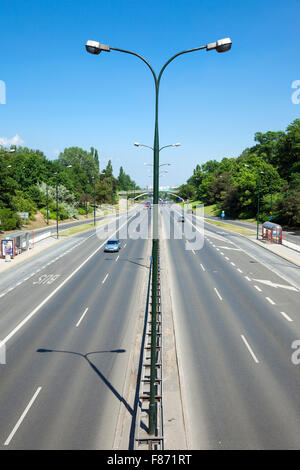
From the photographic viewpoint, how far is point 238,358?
44.7 feet

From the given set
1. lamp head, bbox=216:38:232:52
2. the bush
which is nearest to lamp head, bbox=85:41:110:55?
lamp head, bbox=216:38:232:52

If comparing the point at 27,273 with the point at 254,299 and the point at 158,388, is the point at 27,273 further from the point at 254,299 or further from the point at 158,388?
the point at 158,388

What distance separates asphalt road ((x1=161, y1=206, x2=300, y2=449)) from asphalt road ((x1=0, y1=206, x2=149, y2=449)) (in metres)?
2.54

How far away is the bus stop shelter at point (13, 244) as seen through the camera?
3512 cm

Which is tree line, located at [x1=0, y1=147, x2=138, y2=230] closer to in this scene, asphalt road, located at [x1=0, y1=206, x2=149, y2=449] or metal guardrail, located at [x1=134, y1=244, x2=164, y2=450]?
asphalt road, located at [x1=0, y1=206, x2=149, y2=449]

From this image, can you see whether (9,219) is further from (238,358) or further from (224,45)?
(224,45)

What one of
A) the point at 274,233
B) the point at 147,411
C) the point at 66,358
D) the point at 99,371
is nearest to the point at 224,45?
the point at 147,411

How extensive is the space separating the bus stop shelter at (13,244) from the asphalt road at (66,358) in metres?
10.0

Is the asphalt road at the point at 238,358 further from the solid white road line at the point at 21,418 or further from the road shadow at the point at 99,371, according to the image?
the solid white road line at the point at 21,418

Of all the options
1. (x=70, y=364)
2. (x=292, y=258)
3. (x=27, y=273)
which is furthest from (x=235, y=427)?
(x=292, y=258)

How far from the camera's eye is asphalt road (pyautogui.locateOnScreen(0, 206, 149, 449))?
9531mm

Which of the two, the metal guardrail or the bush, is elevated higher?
the bush

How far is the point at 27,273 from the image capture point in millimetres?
28922

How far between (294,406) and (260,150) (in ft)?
448
